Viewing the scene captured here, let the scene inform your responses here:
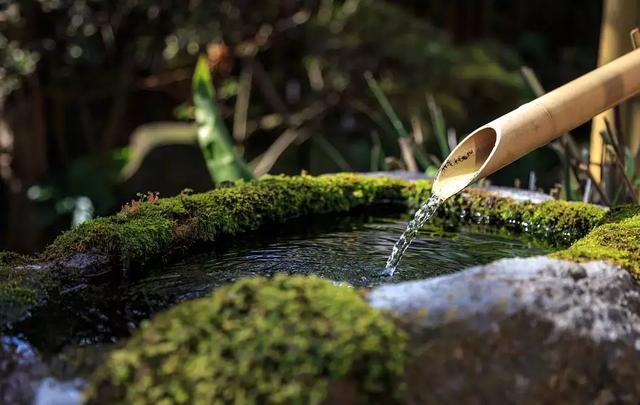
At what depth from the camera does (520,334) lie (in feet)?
5.03

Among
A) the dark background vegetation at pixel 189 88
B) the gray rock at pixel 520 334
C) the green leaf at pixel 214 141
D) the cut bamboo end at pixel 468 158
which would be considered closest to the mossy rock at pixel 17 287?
the gray rock at pixel 520 334

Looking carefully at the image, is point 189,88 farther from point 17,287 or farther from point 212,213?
point 17,287

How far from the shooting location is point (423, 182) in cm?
325

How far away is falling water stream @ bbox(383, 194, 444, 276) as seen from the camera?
232cm

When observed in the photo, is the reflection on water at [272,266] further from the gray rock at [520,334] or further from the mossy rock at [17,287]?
the gray rock at [520,334]

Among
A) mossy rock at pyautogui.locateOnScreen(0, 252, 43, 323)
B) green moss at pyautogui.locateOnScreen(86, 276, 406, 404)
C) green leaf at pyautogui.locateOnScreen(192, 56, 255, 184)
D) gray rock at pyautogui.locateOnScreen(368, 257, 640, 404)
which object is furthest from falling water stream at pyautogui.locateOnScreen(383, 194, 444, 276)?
green leaf at pyautogui.locateOnScreen(192, 56, 255, 184)

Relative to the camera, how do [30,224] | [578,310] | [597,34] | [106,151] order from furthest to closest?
[597,34] → [106,151] → [30,224] → [578,310]

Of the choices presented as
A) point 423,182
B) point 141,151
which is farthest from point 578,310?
point 141,151

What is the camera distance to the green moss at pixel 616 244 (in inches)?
72.7

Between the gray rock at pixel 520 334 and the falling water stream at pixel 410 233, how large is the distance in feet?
2.17

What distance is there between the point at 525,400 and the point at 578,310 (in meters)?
0.24

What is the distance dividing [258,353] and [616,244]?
116 cm

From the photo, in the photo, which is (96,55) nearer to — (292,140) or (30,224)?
(30,224)

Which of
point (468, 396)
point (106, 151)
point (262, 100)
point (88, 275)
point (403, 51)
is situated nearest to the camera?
point (468, 396)
